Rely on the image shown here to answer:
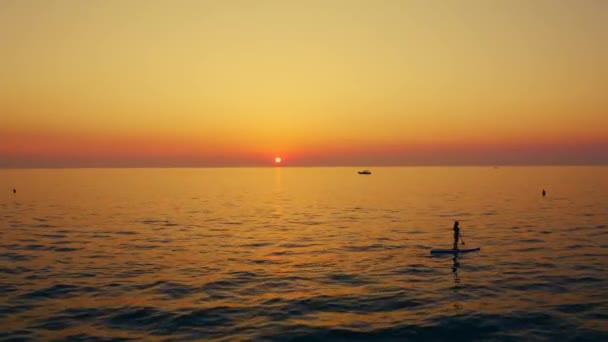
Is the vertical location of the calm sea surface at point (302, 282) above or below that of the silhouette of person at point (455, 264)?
below

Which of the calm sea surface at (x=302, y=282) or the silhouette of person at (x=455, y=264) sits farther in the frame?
the silhouette of person at (x=455, y=264)

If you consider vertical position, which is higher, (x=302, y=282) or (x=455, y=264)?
(x=455, y=264)

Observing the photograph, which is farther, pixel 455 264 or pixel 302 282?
pixel 455 264

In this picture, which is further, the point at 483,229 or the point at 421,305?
the point at 483,229

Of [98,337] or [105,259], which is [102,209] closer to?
[105,259]

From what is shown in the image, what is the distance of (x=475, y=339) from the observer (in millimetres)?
22031

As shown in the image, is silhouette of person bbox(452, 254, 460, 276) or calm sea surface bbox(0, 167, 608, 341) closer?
calm sea surface bbox(0, 167, 608, 341)

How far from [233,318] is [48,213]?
69973 mm

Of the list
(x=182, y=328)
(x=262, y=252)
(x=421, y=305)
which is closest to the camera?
(x=182, y=328)

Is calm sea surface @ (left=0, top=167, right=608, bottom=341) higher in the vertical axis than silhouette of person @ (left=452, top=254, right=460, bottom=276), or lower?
lower

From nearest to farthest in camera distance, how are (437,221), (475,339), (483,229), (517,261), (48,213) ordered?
1. (475,339)
2. (517,261)
3. (483,229)
4. (437,221)
5. (48,213)

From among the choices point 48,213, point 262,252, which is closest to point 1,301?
point 262,252

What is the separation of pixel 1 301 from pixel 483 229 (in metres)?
52.5

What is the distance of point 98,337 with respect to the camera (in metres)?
22.2
